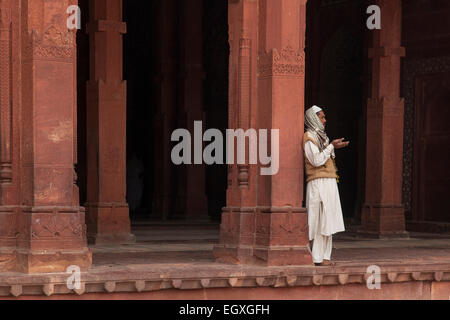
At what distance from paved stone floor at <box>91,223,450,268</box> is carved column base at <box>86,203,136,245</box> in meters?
0.28

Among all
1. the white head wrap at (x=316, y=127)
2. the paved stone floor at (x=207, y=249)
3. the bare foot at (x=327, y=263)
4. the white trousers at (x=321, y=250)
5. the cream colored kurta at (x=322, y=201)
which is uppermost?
the white head wrap at (x=316, y=127)

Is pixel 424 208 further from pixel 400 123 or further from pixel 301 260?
pixel 301 260

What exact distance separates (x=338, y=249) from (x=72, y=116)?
481cm

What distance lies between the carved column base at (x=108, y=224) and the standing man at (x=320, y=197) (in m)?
3.85

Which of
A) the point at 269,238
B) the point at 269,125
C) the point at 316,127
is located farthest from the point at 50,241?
the point at 316,127

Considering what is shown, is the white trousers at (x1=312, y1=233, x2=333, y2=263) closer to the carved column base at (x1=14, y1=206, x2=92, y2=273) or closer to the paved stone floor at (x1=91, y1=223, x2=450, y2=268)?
the paved stone floor at (x1=91, y1=223, x2=450, y2=268)

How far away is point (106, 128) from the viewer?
44.2 feet

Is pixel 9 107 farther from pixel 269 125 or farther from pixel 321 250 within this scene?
pixel 321 250

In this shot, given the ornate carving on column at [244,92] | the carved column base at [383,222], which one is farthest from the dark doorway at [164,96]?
the ornate carving on column at [244,92]

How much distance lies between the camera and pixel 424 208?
1789cm

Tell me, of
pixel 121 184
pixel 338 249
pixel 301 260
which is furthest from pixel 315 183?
pixel 121 184

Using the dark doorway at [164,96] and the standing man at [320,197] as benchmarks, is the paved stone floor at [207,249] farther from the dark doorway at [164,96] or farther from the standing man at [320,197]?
the dark doorway at [164,96]

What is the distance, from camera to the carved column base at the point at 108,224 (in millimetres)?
13438

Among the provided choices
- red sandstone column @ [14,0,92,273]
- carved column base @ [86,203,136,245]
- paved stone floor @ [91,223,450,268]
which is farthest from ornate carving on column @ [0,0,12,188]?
carved column base @ [86,203,136,245]
